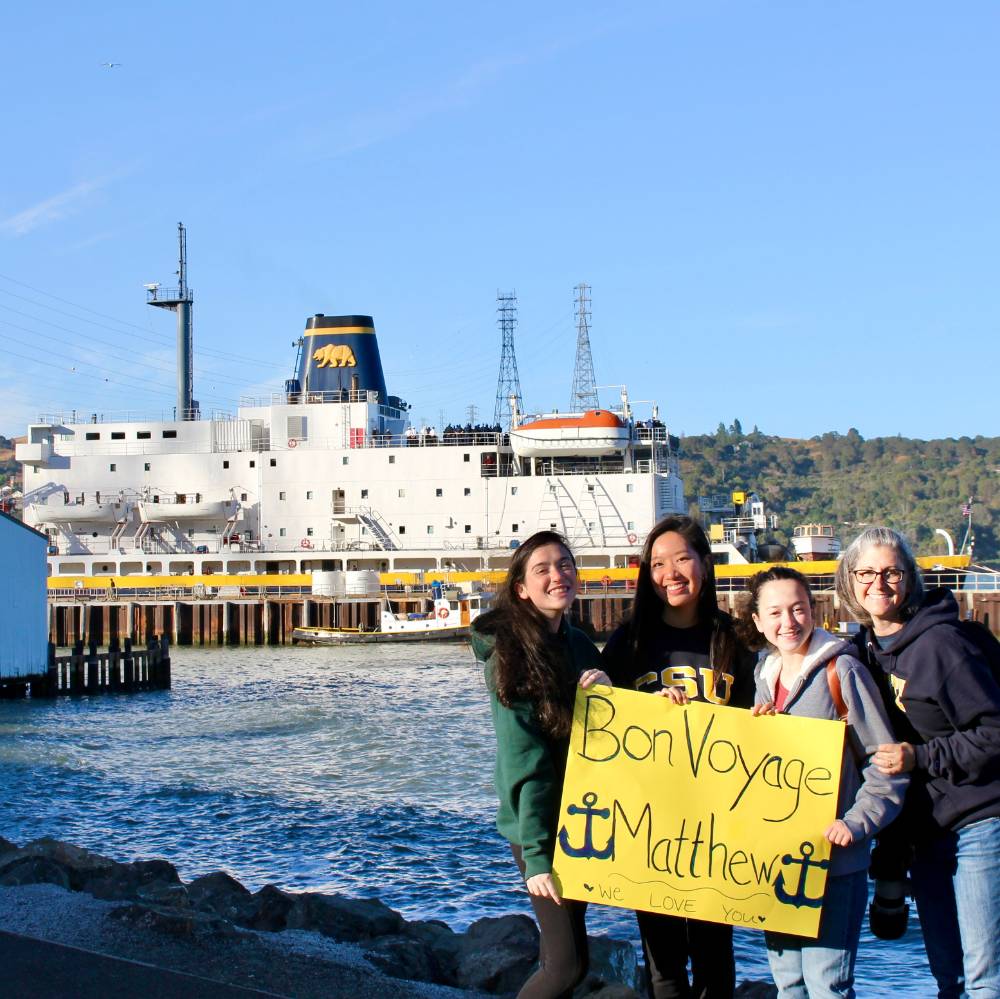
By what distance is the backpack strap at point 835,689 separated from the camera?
371 centimetres

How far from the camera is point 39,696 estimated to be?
23.5m

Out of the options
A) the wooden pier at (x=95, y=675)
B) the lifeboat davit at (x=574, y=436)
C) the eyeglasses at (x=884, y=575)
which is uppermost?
the lifeboat davit at (x=574, y=436)

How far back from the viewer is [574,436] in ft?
126

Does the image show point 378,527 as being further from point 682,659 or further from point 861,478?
point 861,478

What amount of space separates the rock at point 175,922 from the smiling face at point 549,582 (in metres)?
2.39

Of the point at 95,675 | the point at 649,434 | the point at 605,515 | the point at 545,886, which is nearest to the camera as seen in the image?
the point at 545,886

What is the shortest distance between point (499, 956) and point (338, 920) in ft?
4.02

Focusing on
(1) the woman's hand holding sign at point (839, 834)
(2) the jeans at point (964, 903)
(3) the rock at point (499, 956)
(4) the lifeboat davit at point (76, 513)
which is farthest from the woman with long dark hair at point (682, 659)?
(4) the lifeboat davit at point (76, 513)

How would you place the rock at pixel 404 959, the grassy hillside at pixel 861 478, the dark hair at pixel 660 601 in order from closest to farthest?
the dark hair at pixel 660 601, the rock at pixel 404 959, the grassy hillside at pixel 861 478

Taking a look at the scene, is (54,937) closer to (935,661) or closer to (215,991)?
(215,991)

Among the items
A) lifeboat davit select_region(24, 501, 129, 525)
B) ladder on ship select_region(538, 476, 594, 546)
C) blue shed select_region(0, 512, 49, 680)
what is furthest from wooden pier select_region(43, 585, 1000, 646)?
blue shed select_region(0, 512, 49, 680)

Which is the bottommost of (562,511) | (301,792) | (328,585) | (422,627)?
(301,792)

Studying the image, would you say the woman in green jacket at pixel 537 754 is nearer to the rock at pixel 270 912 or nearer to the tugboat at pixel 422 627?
the rock at pixel 270 912

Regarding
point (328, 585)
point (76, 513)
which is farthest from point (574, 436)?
point (76, 513)
